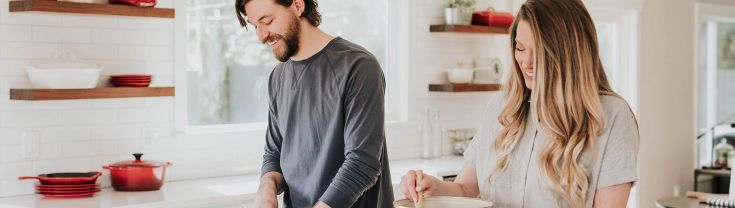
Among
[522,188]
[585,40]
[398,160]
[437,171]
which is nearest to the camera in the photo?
[585,40]

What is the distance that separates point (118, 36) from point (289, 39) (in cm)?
165

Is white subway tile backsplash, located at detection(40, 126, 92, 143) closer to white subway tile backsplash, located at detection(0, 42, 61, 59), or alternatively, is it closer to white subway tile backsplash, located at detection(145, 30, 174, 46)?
white subway tile backsplash, located at detection(0, 42, 61, 59)

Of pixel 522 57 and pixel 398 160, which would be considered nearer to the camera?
pixel 522 57

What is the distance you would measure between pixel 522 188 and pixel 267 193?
3.17 ft

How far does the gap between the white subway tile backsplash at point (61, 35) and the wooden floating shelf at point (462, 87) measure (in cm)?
229

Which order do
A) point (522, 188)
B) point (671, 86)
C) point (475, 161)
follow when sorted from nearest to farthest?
point (522, 188) → point (475, 161) → point (671, 86)

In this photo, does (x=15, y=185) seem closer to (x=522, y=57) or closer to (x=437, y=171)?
(x=437, y=171)

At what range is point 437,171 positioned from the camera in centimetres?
505

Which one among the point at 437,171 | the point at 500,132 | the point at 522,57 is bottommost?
the point at 437,171

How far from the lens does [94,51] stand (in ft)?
13.7

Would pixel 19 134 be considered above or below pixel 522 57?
below

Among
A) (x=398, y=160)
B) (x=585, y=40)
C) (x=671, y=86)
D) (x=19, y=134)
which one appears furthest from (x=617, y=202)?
(x=671, y=86)

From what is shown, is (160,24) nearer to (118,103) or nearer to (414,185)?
(118,103)

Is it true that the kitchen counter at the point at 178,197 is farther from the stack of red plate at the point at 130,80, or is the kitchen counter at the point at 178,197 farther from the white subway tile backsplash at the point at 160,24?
the white subway tile backsplash at the point at 160,24
